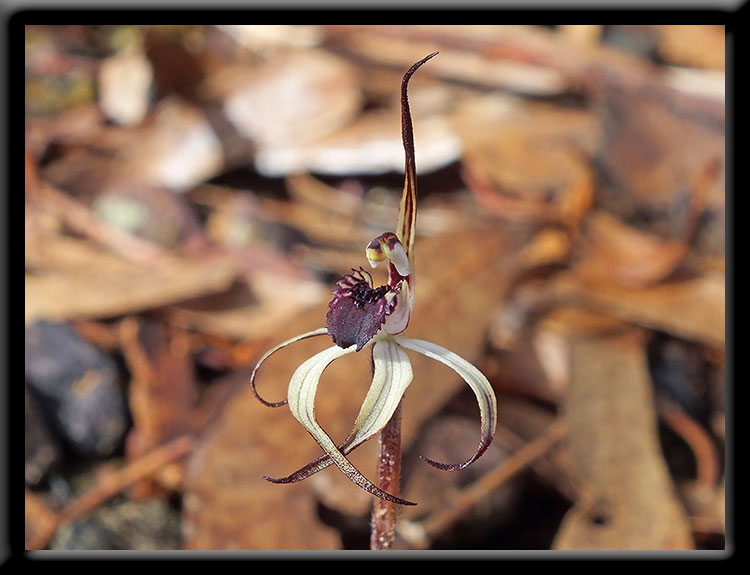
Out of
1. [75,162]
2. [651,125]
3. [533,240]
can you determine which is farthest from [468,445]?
[75,162]

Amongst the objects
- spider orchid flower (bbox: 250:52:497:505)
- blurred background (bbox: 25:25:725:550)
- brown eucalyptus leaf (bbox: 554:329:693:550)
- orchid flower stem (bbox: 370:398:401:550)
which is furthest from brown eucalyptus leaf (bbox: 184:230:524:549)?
spider orchid flower (bbox: 250:52:497:505)

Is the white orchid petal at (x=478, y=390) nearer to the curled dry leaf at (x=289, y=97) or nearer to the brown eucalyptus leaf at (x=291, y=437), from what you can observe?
the brown eucalyptus leaf at (x=291, y=437)

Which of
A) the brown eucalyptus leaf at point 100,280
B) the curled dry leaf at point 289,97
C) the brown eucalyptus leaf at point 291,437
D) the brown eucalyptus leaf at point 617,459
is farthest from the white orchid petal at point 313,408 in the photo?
the curled dry leaf at point 289,97

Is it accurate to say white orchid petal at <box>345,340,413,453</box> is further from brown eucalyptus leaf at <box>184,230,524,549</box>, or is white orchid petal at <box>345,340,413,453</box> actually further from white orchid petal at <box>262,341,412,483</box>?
brown eucalyptus leaf at <box>184,230,524,549</box>

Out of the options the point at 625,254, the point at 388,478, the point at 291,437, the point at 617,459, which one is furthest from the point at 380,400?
the point at 625,254

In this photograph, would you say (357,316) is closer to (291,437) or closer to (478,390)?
(478,390)

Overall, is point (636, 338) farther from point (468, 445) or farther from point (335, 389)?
point (335, 389)
